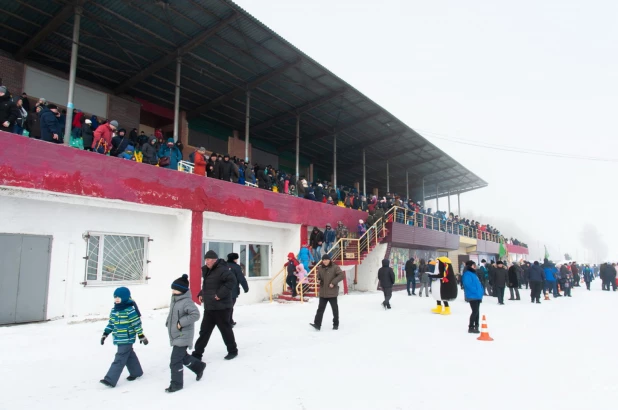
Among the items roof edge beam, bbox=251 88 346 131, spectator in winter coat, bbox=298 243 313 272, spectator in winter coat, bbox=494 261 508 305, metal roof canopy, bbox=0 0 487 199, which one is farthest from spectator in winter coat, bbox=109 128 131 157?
spectator in winter coat, bbox=494 261 508 305

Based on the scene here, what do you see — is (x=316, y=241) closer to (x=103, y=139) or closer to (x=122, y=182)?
(x=122, y=182)

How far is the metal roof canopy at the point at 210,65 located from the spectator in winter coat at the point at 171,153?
163 inches

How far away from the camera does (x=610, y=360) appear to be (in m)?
6.45

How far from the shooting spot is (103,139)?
33.6 ft

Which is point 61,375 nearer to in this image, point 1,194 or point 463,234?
point 1,194

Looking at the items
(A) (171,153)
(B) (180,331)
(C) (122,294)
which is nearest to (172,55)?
(A) (171,153)

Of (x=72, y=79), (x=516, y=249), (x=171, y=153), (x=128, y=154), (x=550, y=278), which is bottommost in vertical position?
(x=550, y=278)

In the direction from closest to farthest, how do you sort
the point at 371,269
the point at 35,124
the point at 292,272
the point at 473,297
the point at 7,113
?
the point at 7,113 < the point at 473,297 < the point at 35,124 < the point at 292,272 < the point at 371,269

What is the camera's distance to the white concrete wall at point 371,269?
1988cm

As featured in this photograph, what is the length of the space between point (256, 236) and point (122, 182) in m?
5.93

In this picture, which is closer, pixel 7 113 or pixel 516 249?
pixel 7 113

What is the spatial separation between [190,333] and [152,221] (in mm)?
7580

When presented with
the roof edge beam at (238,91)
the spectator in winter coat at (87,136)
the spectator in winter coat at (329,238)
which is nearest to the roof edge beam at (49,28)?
the spectator in winter coat at (87,136)

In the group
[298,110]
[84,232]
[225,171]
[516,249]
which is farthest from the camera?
[516,249]
